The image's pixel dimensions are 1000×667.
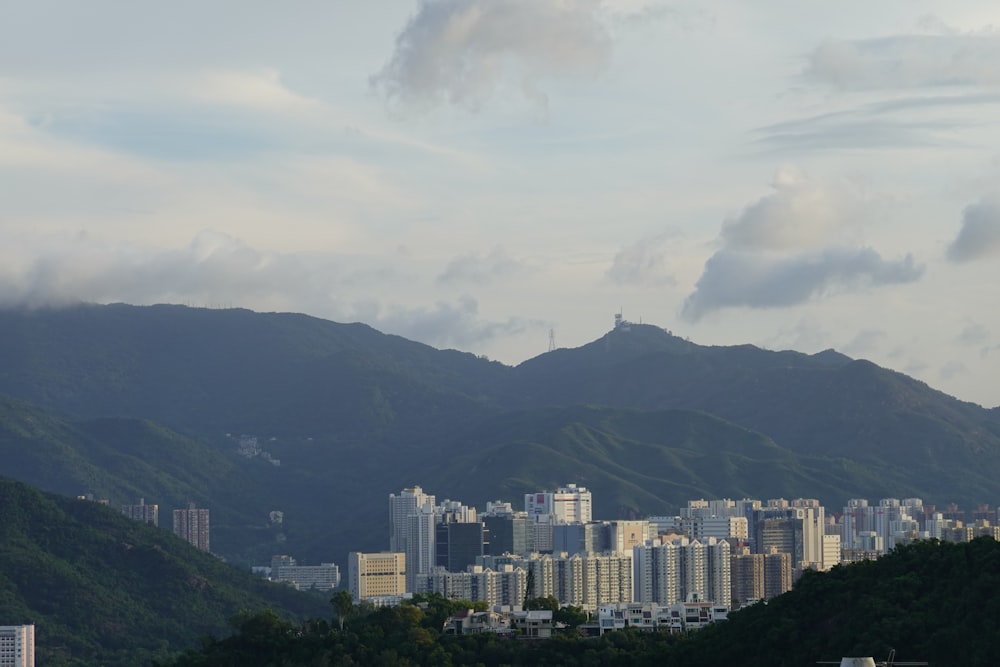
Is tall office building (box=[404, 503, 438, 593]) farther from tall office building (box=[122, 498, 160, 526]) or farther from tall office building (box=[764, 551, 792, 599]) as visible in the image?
tall office building (box=[764, 551, 792, 599])

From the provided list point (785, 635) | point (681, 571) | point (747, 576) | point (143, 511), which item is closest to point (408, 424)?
point (143, 511)

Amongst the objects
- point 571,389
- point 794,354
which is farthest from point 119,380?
point 794,354

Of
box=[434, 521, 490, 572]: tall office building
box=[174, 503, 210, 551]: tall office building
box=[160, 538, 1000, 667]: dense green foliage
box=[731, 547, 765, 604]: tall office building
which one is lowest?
box=[160, 538, 1000, 667]: dense green foliage

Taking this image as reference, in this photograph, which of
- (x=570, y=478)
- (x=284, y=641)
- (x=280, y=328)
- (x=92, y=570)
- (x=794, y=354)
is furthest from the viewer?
(x=280, y=328)

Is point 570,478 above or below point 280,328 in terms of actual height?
below

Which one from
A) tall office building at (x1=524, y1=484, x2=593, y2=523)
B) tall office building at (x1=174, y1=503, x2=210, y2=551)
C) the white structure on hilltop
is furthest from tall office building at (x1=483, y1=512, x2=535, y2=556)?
tall office building at (x1=174, y1=503, x2=210, y2=551)

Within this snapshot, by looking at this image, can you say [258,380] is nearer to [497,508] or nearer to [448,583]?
[497,508]

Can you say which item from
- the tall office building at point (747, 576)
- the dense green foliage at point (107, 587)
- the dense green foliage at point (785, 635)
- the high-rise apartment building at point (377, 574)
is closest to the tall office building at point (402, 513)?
the high-rise apartment building at point (377, 574)
